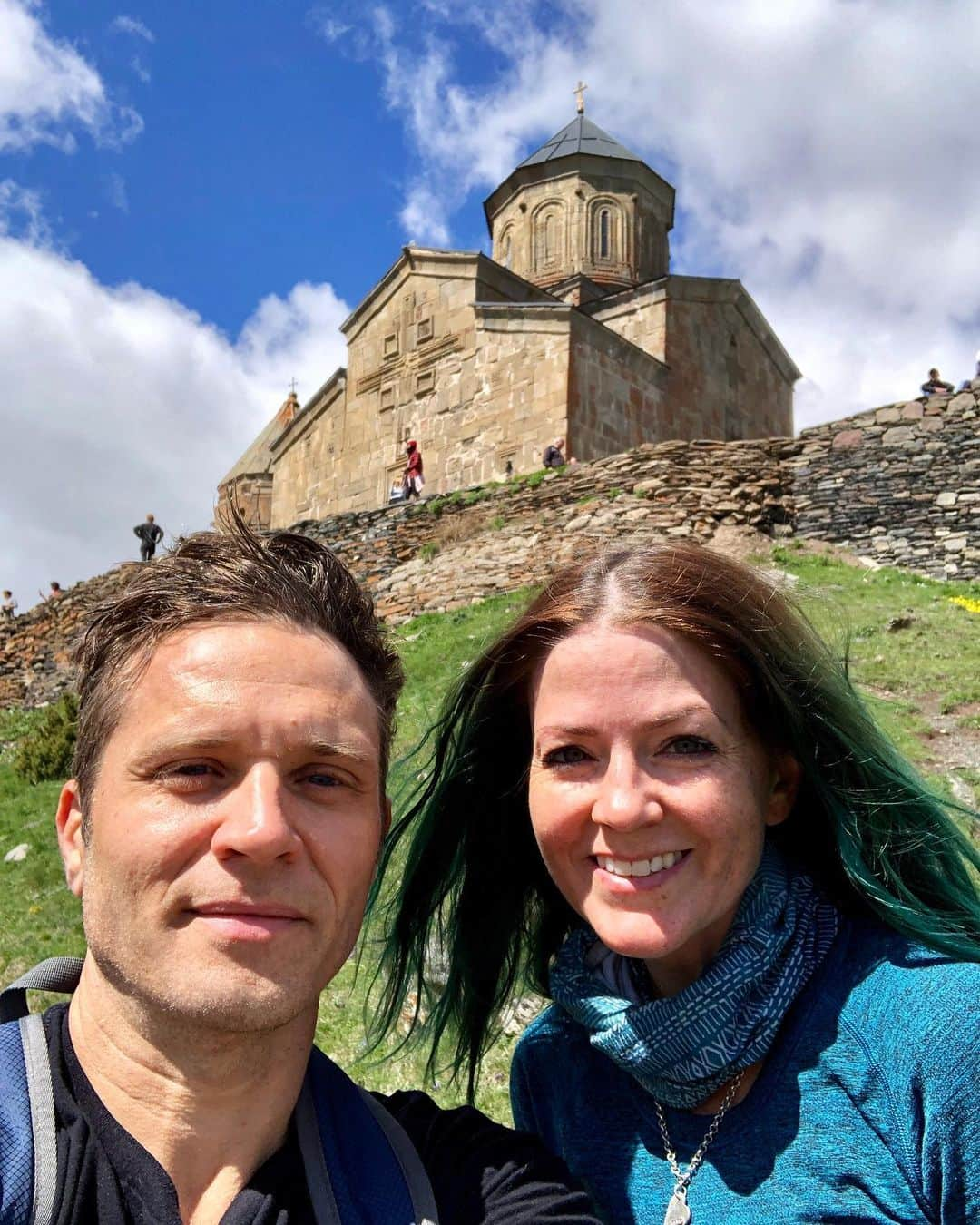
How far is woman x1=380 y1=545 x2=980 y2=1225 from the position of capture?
1791mm

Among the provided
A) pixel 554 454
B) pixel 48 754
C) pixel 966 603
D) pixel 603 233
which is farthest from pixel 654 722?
pixel 603 233

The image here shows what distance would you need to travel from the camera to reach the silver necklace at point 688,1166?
1.92 meters

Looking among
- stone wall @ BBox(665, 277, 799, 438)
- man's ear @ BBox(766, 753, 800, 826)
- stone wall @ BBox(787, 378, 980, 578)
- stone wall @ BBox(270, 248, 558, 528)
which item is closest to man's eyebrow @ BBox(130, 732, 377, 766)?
man's ear @ BBox(766, 753, 800, 826)

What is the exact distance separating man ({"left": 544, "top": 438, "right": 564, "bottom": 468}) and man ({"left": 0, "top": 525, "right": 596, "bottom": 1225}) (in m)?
17.4

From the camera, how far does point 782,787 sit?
231cm

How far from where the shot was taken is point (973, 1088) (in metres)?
1.68

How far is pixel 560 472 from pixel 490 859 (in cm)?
1456

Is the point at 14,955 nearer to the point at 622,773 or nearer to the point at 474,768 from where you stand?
the point at 474,768

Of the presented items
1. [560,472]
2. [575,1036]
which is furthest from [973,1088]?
[560,472]

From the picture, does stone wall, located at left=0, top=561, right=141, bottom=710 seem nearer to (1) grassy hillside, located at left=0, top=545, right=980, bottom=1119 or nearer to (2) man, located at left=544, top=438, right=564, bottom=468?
(2) man, located at left=544, top=438, right=564, bottom=468

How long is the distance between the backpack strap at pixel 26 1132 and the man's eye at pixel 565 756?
1.05 m

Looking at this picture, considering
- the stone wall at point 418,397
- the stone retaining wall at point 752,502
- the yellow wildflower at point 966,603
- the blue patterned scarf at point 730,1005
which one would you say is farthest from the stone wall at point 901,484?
the blue patterned scarf at point 730,1005

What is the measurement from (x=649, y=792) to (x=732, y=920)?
14.3 inches

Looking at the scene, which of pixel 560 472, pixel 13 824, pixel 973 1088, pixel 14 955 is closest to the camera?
pixel 973 1088
